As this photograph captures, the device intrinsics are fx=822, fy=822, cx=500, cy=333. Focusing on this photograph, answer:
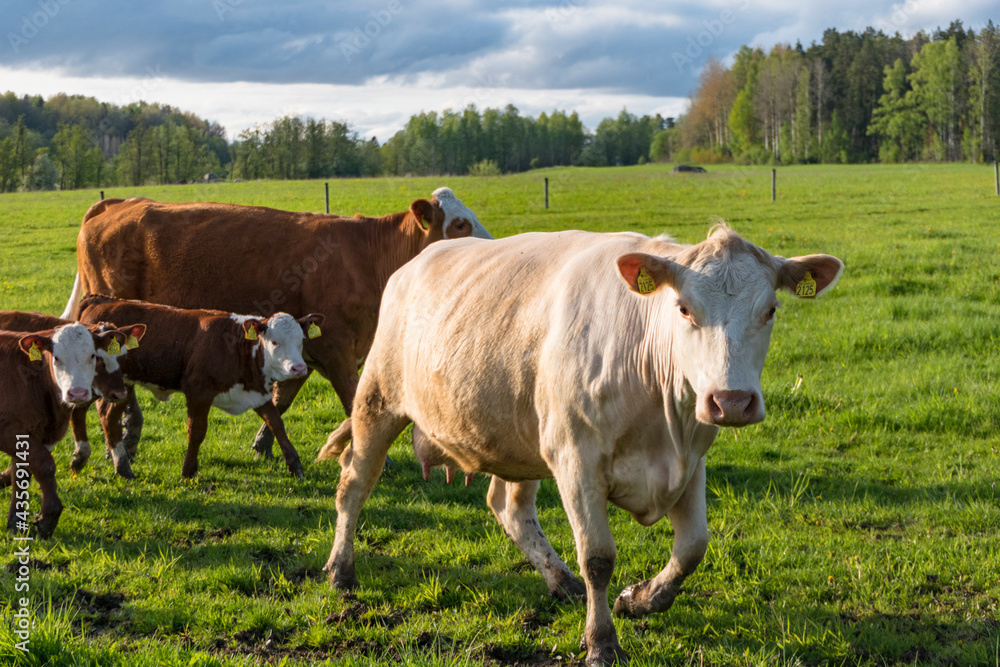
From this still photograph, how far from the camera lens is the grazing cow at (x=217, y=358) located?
675cm

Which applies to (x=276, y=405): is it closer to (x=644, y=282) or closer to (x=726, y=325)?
(x=644, y=282)

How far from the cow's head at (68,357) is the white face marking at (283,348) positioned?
139 centimetres

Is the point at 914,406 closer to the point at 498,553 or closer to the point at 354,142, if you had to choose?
the point at 498,553

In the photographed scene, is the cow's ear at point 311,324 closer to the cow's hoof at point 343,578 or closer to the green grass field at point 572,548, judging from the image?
the green grass field at point 572,548

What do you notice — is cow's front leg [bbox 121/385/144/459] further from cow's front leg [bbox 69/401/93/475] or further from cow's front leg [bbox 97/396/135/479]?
cow's front leg [bbox 69/401/93/475]

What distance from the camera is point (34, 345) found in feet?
18.0

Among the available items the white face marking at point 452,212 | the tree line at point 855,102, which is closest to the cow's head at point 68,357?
the white face marking at point 452,212

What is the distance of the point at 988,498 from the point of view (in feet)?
18.3

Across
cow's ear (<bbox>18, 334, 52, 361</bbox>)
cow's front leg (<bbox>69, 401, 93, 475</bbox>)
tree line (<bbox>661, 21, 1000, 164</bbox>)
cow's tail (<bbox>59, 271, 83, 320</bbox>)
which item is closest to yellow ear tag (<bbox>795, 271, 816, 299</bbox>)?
cow's ear (<bbox>18, 334, 52, 361</bbox>)

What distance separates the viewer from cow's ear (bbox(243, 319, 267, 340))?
6750mm

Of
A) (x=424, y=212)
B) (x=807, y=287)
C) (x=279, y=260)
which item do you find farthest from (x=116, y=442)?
(x=807, y=287)

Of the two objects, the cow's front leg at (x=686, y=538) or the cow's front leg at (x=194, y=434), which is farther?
the cow's front leg at (x=194, y=434)

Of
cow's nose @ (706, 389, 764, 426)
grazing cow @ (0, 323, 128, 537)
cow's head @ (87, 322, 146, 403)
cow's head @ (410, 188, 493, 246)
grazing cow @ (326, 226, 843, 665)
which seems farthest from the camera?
cow's head @ (410, 188, 493, 246)

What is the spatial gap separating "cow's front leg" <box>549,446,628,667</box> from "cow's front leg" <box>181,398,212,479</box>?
3.91 m
